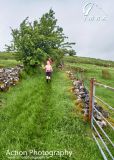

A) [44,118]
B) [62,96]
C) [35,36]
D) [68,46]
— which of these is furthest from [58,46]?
[44,118]

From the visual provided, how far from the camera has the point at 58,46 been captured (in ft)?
126

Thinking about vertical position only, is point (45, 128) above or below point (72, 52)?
below

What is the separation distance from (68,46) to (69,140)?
28.7 metres

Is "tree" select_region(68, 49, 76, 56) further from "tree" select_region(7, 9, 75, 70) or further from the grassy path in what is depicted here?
the grassy path

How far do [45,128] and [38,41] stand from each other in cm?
2302

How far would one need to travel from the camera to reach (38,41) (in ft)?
114

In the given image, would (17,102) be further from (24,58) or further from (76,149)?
(24,58)

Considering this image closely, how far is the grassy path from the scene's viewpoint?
10.8 metres

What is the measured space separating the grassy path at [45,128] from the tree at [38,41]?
52.5 feet

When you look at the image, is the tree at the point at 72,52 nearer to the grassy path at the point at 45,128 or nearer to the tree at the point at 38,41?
the tree at the point at 38,41

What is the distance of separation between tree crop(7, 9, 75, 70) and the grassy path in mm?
16009

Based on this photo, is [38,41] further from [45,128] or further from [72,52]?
[45,128]

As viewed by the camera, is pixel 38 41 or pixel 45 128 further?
pixel 38 41

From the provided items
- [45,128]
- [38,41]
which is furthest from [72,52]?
[45,128]
